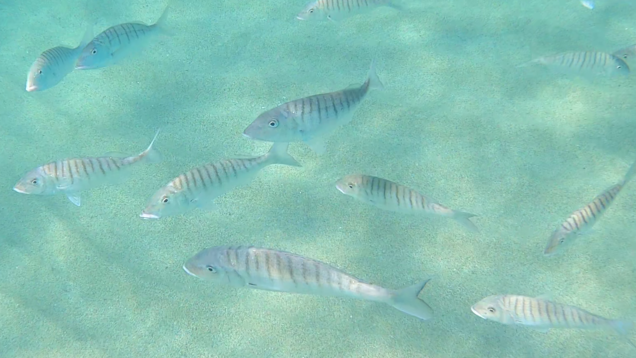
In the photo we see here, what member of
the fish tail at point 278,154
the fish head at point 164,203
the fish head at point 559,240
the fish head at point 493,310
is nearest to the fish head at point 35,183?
the fish head at point 164,203

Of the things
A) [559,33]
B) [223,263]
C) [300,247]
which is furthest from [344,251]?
[559,33]

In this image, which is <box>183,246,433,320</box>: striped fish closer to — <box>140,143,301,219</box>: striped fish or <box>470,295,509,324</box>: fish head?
<box>140,143,301,219</box>: striped fish

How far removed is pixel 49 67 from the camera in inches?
180

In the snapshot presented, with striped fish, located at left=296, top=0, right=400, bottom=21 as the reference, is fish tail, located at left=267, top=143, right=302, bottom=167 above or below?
below

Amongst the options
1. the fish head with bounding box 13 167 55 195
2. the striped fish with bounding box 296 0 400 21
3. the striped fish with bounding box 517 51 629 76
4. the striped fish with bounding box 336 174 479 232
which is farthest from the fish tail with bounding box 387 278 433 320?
the striped fish with bounding box 517 51 629 76

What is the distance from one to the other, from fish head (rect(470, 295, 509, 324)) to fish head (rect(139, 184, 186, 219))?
2.45 m

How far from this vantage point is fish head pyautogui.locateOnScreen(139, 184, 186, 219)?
3.37 m

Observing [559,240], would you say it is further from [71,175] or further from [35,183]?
[35,183]

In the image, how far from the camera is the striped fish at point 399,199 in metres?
3.47

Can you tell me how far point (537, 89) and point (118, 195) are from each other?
5567 mm

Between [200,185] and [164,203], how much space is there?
12.1 inches

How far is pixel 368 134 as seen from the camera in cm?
541

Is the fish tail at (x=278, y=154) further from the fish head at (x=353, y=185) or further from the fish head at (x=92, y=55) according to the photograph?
the fish head at (x=92, y=55)

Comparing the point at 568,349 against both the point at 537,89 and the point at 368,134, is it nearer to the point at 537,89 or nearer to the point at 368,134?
the point at 368,134
